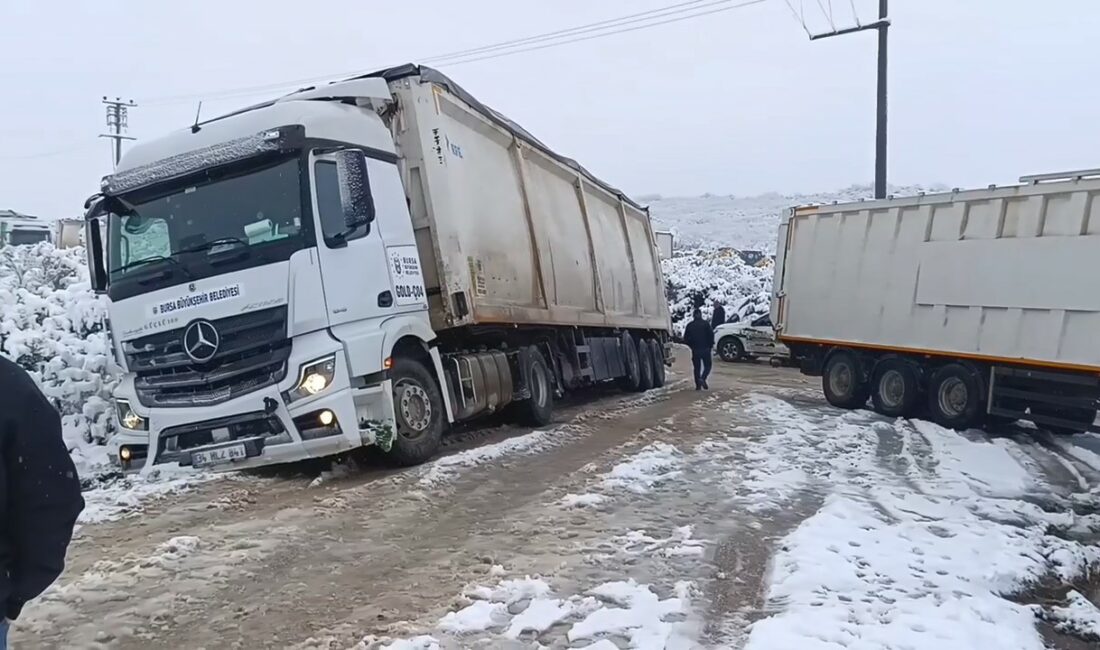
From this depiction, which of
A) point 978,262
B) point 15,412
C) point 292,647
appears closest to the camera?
point 15,412

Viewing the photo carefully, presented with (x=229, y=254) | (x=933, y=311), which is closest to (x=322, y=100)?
(x=229, y=254)

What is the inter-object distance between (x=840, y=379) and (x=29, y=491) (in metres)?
13.8

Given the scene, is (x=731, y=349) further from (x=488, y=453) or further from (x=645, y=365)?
(x=488, y=453)

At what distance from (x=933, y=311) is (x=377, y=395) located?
8.90m

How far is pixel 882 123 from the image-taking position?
1867 centimetres

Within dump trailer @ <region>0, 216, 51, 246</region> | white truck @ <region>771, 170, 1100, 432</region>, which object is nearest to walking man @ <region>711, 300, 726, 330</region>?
white truck @ <region>771, 170, 1100, 432</region>

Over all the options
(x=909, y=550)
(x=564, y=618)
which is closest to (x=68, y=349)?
(x=564, y=618)

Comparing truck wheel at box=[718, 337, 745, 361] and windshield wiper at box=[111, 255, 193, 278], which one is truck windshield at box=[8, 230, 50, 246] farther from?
windshield wiper at box=[111, 255, 193, 278]

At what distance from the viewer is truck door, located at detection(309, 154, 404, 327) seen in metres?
7.10

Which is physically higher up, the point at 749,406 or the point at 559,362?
the point at 559,362

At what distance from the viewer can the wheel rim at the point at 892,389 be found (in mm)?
13289

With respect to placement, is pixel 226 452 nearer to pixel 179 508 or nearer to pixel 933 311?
pixel 179 508

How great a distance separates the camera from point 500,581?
16.2 feet

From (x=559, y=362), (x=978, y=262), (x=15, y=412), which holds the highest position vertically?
(x=15, y=412)
